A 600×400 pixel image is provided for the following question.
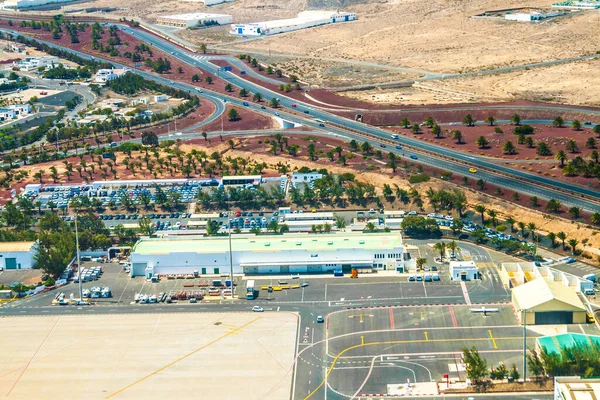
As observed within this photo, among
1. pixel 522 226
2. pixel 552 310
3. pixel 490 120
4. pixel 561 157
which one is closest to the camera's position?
pixel 552 310

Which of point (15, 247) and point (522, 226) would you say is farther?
point (522, 226)

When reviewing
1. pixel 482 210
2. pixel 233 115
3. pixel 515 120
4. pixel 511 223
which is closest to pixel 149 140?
pixel 233 115

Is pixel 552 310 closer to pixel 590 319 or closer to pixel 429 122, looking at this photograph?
Result: pixel 590 319

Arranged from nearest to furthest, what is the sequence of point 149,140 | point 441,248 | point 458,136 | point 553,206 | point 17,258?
point 441,248 → point 17,258 → point 553,206 → point 458,136 → point 149,140

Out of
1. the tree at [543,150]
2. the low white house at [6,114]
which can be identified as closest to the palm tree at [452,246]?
the tree at [543,150]

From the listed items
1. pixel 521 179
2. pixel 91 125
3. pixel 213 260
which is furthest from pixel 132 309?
pixel 91 125

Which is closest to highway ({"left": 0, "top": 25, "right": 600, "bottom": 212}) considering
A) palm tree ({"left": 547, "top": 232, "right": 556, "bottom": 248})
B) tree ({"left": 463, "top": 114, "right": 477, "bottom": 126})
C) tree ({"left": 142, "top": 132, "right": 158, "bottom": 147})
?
palm tree ({"left": 547, "top": 232, "right": 556, "bottom": 248})

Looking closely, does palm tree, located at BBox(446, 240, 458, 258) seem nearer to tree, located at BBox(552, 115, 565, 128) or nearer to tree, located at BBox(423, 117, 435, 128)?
tree, located at BBox(552, 115, 565, 128)

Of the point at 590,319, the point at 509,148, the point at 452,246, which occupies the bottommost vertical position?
the point at 590,319
